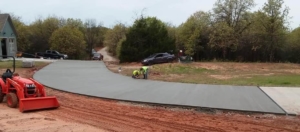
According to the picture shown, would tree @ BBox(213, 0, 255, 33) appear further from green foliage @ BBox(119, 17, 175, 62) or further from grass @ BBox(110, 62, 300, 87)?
grass @ BBox(110, 62, 300, 87)

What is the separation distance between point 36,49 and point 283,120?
149 feet

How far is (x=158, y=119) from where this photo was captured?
6797mm

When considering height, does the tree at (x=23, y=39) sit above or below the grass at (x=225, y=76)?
above

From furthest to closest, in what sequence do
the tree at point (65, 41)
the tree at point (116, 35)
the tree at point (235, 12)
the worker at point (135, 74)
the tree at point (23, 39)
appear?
the tree at point (116, 35) → the tree at point (23, 39) → the tree at point (65, 41) → the tree at point (235, 12) → the worker at point (135, 74)

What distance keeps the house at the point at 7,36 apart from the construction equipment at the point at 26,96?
2781cm

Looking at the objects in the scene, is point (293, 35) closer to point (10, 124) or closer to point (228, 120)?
point (228, 120)

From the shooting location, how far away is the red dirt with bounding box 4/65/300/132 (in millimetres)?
6125

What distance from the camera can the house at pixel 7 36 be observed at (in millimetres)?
33188

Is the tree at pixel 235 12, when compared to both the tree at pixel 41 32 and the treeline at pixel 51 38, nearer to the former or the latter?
the treeline at pixel 51 38

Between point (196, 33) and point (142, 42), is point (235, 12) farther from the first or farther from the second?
point (142, 42)

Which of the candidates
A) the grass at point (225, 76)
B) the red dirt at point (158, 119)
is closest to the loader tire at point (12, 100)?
the red dirt at point (158, 119)

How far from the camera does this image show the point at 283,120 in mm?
6863

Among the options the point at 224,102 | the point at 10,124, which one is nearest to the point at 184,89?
the point at 224,102

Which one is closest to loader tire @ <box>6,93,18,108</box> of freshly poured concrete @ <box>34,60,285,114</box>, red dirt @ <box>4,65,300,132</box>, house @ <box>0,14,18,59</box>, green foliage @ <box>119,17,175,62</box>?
red dirt @ <box>4,65,300,132</box>
